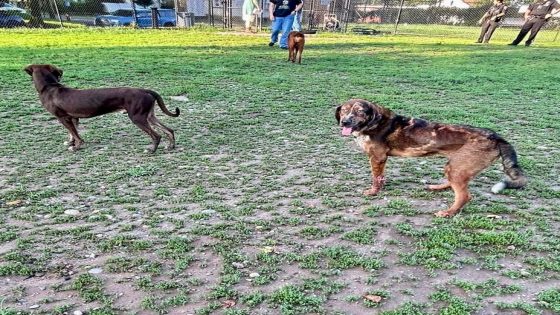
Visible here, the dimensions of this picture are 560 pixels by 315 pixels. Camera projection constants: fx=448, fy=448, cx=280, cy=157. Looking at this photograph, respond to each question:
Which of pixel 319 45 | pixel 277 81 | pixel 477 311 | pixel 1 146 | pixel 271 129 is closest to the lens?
pixel 477 311

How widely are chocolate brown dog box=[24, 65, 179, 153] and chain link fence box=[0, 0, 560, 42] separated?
17461mm

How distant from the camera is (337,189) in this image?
4355 mm

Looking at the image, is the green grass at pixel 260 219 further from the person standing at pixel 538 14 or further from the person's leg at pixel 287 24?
the person standing at pixel 538 14

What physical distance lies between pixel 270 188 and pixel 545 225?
2.35 meters

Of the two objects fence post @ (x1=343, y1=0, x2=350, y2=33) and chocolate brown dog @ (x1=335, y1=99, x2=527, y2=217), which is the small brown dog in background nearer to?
chocolate brown dog @ (x1=335, y1=99, x2=527, y2=217)

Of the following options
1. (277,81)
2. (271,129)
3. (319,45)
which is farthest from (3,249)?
(319,45)

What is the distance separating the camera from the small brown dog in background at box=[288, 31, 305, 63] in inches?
449

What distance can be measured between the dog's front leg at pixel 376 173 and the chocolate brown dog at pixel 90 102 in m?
2.54

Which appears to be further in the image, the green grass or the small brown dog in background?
the small brown dog in background

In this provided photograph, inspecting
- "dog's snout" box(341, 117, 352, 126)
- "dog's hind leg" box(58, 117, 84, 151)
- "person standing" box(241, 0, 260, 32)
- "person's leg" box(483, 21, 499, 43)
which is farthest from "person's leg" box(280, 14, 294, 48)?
"dog's snout" box(341, 117, 352, 126)

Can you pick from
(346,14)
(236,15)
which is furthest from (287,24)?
(236,15)

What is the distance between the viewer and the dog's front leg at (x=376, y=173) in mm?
4094

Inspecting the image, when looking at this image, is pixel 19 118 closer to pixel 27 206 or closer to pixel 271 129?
pixel 27 206

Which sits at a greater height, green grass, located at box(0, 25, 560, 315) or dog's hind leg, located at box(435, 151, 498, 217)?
dog's hind leg, located at box(435, 151, 498, 217)
